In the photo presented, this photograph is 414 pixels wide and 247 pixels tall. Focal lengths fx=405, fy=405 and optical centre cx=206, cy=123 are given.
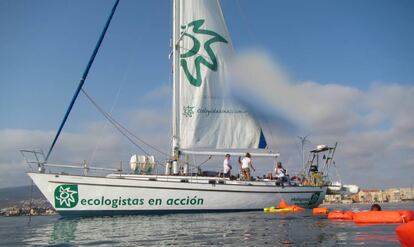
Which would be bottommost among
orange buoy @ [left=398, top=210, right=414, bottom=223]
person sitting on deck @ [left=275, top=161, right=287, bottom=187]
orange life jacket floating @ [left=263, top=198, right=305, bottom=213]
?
orange life jacket floating @ [left=263, top=198, right=305, bottom=213]

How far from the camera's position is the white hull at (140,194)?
1955cm

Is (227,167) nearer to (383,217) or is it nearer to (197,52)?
(197,52)

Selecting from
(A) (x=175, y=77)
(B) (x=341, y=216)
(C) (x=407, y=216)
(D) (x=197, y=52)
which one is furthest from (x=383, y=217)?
(D) (x=197, y=52)

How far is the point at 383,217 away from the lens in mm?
13523

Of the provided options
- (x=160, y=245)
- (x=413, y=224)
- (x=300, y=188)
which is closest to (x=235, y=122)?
(x=300, y=188)

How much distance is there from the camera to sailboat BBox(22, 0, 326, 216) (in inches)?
773

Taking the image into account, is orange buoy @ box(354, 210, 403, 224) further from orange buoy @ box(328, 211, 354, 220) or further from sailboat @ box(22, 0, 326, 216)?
sailboat @ box(22, 0, 326, 216)

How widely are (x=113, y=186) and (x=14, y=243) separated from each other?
8.39 m

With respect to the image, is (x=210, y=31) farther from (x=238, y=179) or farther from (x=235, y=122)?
(x=238, y=179)

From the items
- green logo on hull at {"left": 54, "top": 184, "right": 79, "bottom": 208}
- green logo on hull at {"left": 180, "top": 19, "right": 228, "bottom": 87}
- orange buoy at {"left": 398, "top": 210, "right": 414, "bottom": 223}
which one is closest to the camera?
orange buoy at {"left": 398, "top": 210, "right": 414, "bottom": 223}

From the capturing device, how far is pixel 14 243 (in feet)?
37.6

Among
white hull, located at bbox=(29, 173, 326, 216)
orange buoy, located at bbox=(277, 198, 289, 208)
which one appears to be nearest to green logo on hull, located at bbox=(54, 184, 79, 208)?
white hull, located at bbox=(29, 173, 326, 216)

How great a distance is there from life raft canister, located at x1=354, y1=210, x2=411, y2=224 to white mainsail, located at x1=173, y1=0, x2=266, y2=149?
34.5ft

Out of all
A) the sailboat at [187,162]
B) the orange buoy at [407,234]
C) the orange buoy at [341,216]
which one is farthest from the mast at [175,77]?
the orange buoy at [407,234]
